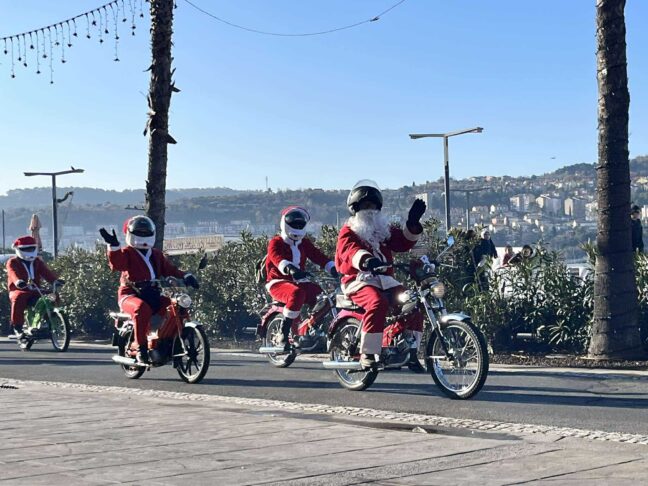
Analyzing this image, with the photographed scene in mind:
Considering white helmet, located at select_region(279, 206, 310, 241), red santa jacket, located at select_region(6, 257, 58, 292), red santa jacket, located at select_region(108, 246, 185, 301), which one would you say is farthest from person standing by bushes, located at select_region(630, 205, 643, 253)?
red santa jacket, located at select_region(6, 257, 58, 292)

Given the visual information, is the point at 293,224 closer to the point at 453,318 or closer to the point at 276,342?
the point at 276,342

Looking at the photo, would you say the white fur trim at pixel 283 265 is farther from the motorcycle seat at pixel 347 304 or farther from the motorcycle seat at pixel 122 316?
the motorcycle seat at pixel 347 304

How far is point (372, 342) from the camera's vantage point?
10.1 meters

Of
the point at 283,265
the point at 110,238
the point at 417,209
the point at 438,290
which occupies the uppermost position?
the point at 417,209

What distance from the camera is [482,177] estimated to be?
95.0 metres

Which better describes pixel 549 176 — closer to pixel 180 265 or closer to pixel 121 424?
pixel 180 265

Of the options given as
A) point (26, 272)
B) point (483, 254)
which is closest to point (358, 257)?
point (483, 254)

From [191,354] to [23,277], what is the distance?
23.5ft

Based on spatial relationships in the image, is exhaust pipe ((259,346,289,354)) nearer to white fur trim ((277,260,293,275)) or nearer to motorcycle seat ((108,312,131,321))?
white fur trim ((277,260,293,275))

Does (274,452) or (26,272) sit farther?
(26,272)

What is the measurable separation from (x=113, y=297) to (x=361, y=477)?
14757mm

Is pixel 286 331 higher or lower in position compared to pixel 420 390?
higher

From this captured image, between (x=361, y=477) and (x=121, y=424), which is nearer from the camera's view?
(x=361, y=477)

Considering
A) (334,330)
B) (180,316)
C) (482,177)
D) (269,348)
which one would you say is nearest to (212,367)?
(269,348)
